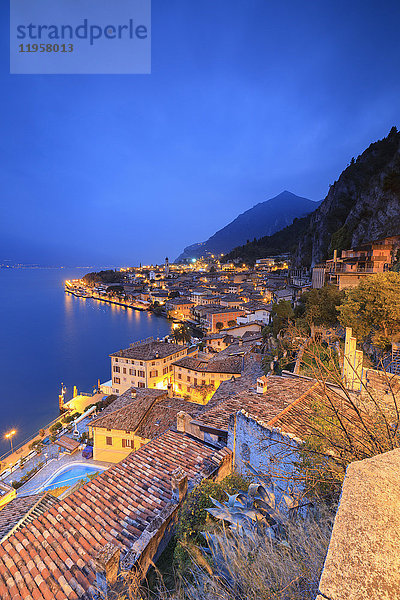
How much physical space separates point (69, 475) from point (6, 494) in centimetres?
280

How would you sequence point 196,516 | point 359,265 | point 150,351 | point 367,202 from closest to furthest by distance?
point 196,516, point 359,265, point 150,351, point 367,202

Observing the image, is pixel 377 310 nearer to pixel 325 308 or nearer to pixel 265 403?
pixel 325 308

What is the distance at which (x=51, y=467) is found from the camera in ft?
51.4

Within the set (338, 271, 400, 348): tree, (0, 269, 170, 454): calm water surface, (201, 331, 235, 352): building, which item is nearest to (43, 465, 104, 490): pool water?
(0, 269, 170, 454): calm water surface

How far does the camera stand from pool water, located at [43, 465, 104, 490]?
12.8 m

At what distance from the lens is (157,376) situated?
25078 mm

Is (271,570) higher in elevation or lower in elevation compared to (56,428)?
higher

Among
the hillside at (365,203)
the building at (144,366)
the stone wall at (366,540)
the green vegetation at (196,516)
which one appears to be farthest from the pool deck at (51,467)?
the hillside at (365,203)

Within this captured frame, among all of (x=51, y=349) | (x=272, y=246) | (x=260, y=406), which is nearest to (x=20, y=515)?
(x=260, y=406)

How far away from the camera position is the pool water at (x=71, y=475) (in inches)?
502

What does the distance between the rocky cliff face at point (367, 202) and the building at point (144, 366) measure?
2314 centimetres

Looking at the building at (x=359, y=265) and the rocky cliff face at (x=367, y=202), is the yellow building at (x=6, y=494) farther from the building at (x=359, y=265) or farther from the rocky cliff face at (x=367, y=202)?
the rocky cliff face at (x=367, y=202)

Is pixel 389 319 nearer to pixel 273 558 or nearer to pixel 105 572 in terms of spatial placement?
pixel 273 558

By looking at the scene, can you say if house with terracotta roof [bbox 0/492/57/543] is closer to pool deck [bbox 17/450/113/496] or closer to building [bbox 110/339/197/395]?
pool deck [bbox 17/450/113/496]
